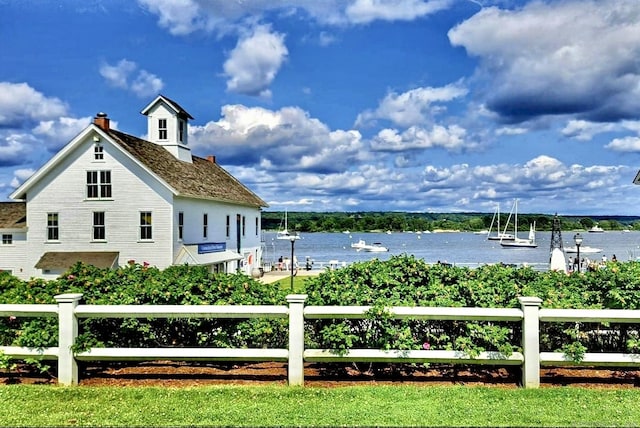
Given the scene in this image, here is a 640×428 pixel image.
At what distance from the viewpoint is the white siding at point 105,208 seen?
27.6 metres

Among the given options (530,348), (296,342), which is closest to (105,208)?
(296,342)

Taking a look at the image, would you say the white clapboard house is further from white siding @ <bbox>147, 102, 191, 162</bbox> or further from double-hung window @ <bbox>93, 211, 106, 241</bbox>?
white siding @ <bbox>147, 102, 191, 162</bbox>

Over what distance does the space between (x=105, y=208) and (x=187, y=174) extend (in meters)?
5.80

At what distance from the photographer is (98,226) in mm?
28094

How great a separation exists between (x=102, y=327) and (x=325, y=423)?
3.30 meters

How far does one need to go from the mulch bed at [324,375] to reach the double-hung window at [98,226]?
875 inches

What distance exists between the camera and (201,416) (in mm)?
5273

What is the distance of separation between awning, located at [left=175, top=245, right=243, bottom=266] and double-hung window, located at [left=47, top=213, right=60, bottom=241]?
6.37 meters

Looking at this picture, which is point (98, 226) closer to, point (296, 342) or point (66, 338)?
point (66, 338)

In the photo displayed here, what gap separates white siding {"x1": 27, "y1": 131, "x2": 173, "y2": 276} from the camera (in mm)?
27562

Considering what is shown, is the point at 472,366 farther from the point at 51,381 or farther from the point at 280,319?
the point at 51,381

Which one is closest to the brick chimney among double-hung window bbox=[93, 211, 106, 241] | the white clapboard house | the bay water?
the white clapboard house

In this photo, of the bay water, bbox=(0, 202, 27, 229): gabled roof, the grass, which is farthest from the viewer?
the bay water

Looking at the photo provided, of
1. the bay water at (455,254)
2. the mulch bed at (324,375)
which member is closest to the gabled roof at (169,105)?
the bay water at (455,254)
